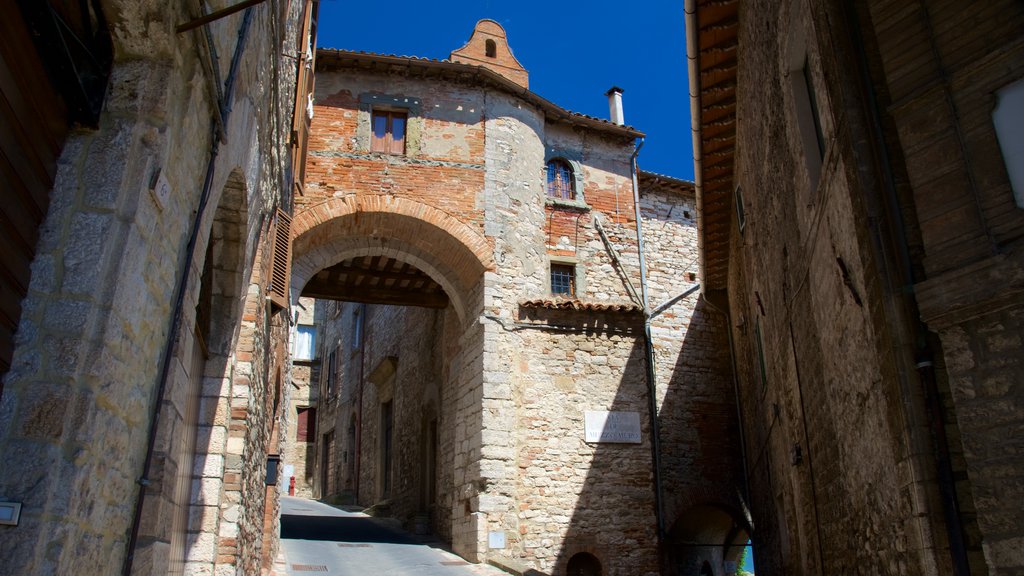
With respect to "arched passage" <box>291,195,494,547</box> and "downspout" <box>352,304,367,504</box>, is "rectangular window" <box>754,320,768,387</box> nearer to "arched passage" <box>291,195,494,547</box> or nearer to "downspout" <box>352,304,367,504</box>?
"arched passage" <box>291,195,494,547</box>

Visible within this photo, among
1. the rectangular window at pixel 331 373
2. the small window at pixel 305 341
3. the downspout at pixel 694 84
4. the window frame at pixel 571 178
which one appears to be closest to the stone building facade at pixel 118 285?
the downspout at pixel 694 84

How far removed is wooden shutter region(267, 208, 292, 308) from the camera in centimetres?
894

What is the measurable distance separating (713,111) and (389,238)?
6.53 m

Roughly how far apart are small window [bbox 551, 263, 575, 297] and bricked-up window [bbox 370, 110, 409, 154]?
3676 mm

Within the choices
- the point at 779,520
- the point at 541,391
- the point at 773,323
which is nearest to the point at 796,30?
the point at 773,323

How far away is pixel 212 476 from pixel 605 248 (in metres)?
10.1

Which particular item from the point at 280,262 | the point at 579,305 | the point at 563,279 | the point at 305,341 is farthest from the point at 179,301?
the point at 305,341

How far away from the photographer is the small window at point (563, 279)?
14609mm

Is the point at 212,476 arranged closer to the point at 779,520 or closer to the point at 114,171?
the point at 114,171

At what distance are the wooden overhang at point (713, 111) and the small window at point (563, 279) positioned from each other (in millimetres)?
2527

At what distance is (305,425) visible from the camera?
32.1m

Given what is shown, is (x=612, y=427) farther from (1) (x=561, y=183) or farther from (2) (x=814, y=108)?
(2) (x=814, y=108)

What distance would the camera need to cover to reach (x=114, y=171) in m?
3.16

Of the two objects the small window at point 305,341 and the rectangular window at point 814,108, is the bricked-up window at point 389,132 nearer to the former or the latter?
the rectangular window at point 814,108
